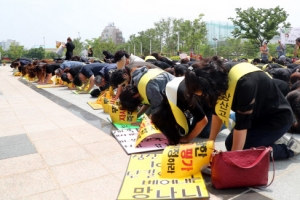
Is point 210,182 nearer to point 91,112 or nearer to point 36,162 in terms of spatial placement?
point 36,162

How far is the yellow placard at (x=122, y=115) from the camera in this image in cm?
409

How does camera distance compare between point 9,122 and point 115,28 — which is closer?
point 9,122

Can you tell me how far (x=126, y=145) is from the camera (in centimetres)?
318

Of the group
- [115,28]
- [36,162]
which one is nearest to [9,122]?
[36,162]

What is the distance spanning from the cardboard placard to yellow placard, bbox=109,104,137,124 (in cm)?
51

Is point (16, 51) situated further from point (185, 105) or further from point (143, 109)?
point (185, 105)

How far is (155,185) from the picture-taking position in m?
2.14

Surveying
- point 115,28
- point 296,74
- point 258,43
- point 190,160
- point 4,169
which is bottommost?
point 4,169

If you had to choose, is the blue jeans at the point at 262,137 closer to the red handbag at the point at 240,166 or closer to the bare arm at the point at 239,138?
the bare arm at the point at 239,138

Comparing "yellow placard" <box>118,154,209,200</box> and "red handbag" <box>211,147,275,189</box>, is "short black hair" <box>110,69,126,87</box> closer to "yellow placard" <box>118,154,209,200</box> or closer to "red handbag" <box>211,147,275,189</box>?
"yellow placard" <box>118,154,209,200</box>

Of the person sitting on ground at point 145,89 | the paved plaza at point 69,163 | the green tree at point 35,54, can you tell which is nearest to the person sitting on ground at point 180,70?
the person sitting on ground at point 145,89

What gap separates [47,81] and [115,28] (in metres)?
76.1

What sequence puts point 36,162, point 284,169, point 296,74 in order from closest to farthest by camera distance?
point 284,169
point 36,162
point 296,74

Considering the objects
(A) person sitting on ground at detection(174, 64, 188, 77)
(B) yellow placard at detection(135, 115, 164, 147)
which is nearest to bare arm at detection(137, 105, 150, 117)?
(B) yellow placard at detection(135, 115, 164, 147)
